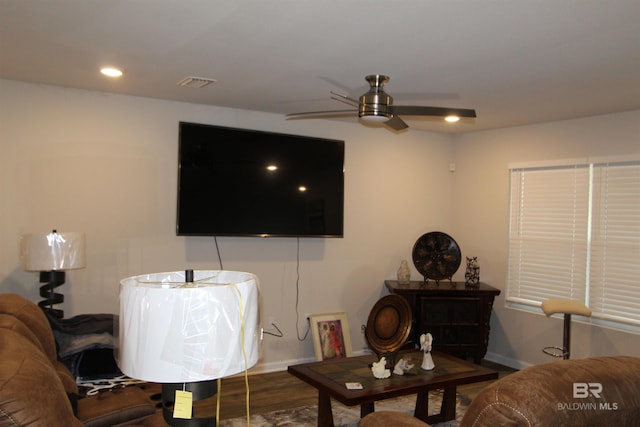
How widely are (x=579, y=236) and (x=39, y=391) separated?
15.5 feet

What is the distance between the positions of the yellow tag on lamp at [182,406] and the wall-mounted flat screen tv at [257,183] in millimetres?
3135

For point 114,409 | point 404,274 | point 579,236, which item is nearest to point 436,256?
point 404,274

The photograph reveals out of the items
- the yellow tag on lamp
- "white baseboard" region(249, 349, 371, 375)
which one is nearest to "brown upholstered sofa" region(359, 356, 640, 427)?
the yellow tag on lamp

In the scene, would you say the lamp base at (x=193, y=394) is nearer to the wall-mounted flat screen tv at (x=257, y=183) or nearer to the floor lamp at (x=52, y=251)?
the floor lamp at (x=52, y=251)

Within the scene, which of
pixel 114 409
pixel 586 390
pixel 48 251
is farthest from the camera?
pixel 48 251

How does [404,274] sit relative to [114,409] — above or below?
above

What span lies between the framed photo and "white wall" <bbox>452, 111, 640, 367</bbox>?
168 cm

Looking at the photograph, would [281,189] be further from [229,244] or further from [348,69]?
[348,69]

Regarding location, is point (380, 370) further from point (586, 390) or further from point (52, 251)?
point (52, 251)

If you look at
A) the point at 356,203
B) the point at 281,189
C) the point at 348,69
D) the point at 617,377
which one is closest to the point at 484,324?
the point at 356,203

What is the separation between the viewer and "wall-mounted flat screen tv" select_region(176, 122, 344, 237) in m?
4.58

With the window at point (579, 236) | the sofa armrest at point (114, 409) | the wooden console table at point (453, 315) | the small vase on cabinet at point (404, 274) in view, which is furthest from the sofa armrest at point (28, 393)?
the window at point (579, 236)

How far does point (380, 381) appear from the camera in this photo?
3.34 m

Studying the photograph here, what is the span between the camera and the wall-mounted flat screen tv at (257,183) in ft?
15.0
